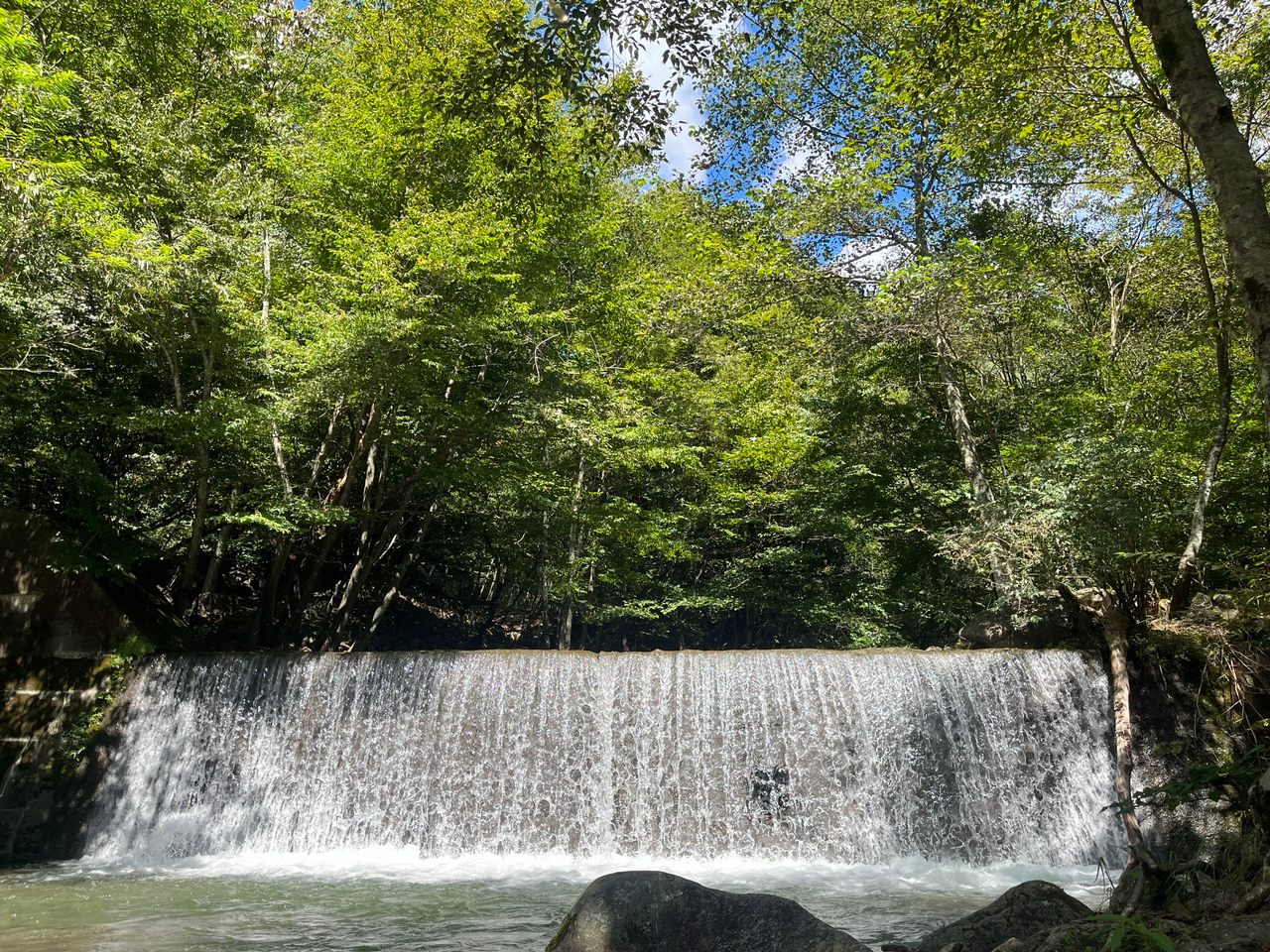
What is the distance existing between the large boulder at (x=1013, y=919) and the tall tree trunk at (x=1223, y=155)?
229 centimetres

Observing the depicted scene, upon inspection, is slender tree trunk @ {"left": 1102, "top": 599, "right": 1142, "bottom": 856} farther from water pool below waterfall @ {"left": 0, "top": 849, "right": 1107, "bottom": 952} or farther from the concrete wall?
the concrete wall

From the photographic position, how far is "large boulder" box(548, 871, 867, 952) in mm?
3336

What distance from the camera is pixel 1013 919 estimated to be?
3611 millimetres

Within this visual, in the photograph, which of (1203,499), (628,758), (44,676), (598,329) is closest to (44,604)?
(44,676)

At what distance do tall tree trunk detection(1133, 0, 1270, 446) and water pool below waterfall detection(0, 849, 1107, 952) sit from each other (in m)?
3.93

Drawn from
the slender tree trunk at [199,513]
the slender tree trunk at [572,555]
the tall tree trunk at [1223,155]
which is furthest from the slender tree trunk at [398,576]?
the tall tree trunk at [1223,155]

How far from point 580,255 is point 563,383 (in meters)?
2.55

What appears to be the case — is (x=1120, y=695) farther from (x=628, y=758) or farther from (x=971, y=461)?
(x=628, y=758)

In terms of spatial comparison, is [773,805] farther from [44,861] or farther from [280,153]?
[280,153]

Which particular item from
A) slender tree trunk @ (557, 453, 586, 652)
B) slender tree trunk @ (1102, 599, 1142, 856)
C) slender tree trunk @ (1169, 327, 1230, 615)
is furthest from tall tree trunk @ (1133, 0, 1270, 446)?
slender tree trunk @ (557, 453, 586, 652)

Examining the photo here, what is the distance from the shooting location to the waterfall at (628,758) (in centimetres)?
743

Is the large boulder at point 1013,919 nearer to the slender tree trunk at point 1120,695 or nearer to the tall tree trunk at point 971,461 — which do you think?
the slender tree trunk at point 1120,695

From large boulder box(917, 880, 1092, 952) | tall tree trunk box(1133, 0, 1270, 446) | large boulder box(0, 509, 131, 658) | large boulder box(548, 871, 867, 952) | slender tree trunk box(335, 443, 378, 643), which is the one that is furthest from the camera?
slender tree trunk box(335, 443, 378, 643)

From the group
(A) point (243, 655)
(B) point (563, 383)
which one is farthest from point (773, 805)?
(B) point (563, 383)
